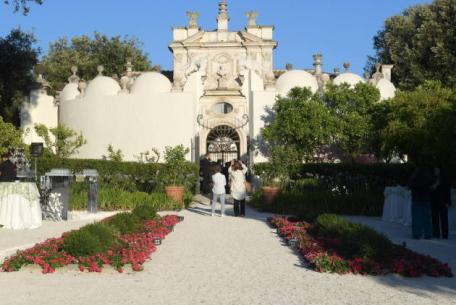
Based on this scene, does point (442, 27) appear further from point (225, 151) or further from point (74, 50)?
point (74, 50)

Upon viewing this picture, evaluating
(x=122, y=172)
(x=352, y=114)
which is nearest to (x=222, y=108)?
(x=352, y=114)

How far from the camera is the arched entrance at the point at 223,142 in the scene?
102ft

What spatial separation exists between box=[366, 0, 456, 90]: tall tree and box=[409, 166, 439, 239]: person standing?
79.4ft

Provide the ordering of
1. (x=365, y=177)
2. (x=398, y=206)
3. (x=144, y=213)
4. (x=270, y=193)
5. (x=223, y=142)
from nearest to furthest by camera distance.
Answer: (x=144, y=213), (x=398, y=206), (x=270, y=193), (x=365, y=177), (x=223, y=142)

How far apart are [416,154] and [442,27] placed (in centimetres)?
2264

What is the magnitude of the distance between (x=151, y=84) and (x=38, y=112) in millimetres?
7187

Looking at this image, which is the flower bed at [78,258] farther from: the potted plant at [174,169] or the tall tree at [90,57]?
the tall tree at [90,57]

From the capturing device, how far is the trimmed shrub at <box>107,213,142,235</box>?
456 inches

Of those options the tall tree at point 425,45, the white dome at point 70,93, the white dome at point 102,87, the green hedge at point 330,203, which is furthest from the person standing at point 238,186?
the tall tree at point 425,45

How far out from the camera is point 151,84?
3262 cm

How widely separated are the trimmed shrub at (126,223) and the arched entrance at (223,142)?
59.3ft

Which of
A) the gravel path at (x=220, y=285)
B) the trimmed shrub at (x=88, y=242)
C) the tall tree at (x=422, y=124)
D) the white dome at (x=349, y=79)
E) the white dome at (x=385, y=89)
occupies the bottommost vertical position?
the gravel path at (x=220, y=285)

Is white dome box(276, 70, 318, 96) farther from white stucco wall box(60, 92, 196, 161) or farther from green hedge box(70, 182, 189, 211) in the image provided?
green hedge box(70, 182, 189, 211)

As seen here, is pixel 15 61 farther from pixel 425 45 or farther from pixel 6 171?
pixel 425 45
